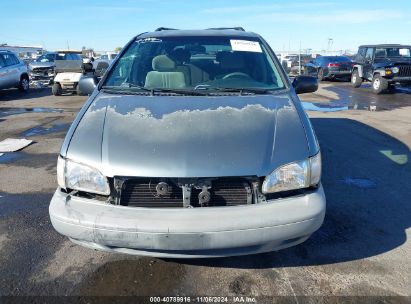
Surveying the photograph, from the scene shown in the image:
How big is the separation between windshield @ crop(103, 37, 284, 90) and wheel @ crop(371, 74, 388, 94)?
11959mm

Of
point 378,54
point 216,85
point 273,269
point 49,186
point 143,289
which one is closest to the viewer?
point 143,289

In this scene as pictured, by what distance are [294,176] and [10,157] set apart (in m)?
4.96

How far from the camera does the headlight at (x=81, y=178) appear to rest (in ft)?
7.77

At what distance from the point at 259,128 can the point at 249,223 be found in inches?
28.6

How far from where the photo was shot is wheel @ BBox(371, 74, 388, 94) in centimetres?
1404

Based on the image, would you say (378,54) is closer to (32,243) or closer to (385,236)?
(385,236)

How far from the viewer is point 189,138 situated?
246 cm

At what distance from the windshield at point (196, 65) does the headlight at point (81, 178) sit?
1.26 meters

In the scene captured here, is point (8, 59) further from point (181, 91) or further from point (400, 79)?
point (400, 79)

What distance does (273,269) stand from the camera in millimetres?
2773

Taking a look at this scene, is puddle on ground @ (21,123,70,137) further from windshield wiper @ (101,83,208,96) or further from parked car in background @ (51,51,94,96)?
parked car in background @ (51,51,94,96)

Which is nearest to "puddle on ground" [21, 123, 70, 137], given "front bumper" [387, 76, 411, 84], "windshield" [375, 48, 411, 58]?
"front bumper" [387, 76, 411, 84]

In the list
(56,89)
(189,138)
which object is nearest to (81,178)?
(189,138)

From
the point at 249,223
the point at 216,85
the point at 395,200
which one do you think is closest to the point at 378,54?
the point at 395,200
